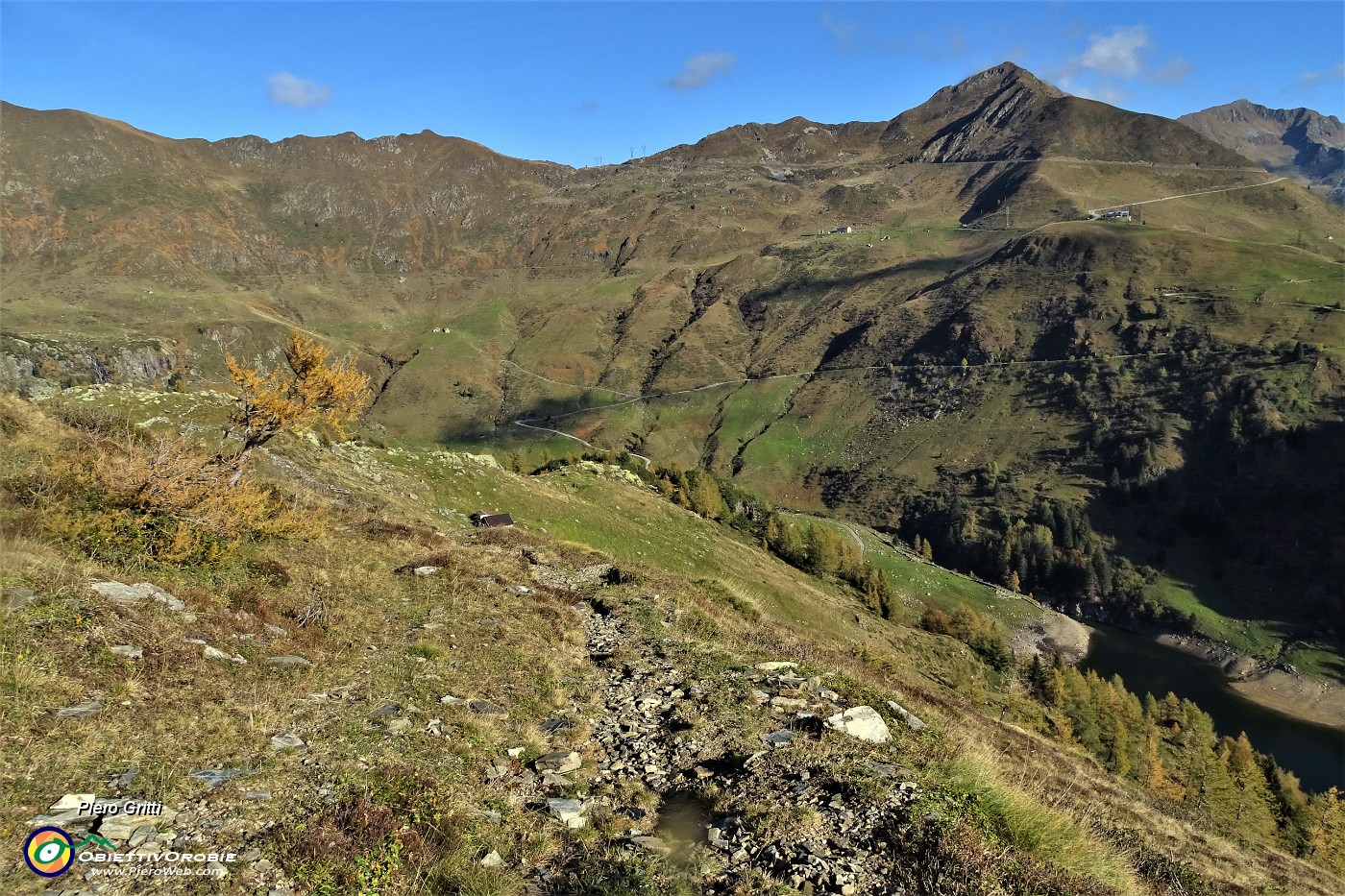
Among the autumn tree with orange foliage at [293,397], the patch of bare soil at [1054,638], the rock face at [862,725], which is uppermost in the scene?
the autumn tree with orange foliage at [293,397]

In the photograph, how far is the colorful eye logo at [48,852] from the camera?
6.54m

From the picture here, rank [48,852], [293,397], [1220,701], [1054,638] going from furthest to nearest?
1. [1054,638]
2. [1220,701]
3. [293,397]
4. [48,852]

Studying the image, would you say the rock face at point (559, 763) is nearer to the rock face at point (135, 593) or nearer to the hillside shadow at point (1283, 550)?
the rock face at point (135, 593)

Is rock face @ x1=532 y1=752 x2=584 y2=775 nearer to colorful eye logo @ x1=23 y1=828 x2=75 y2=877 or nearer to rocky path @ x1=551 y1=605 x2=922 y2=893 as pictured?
rocky path @ x1=551 y1=605 x2=922 y2=893

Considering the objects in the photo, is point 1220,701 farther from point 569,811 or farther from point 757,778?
point 569,811

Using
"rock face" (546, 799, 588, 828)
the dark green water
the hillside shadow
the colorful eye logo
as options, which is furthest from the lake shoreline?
the colorful eye logo

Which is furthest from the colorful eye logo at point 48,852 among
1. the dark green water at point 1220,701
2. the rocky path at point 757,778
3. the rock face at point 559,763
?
the dark green water at point 1220,701

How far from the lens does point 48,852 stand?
669cm

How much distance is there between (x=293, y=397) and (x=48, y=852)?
53.8ft

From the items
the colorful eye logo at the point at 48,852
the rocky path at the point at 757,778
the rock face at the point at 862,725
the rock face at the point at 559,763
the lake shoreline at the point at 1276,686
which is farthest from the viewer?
the lake shoreline at the point at 1276,686

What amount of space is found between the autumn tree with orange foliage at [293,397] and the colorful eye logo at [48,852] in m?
13.4

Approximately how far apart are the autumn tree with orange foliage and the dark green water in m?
147

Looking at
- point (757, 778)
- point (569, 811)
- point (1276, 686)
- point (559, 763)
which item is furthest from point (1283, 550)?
point (569, 811)

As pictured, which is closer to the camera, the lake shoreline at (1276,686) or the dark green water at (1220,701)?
the dark green water at (1220,701)
